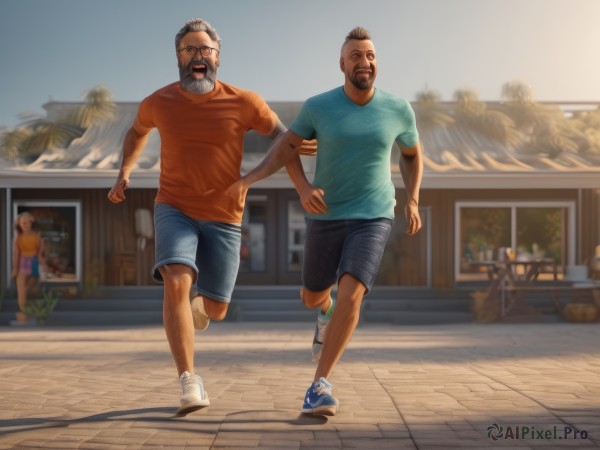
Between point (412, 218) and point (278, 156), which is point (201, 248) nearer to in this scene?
point (278, 156)

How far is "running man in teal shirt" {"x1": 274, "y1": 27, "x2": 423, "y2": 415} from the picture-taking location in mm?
5129

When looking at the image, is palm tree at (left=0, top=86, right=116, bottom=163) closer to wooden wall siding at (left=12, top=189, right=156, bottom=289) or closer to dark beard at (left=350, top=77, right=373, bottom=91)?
wooden wall siding at (left=12, top=189, right=156, bottom=289)

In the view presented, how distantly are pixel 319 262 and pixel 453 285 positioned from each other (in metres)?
14.1

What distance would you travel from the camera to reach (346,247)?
525 cm

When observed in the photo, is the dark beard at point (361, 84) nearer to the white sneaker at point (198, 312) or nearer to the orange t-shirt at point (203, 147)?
the orange t-shirt at point (203, 147)

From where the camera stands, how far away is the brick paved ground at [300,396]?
15.0ft

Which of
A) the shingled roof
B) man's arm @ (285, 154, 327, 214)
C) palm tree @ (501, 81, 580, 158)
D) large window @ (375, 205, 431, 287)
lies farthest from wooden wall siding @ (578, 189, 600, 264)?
man's arm @ (285, 154, 327, 214)

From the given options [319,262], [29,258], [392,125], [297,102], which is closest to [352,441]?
[319,262]

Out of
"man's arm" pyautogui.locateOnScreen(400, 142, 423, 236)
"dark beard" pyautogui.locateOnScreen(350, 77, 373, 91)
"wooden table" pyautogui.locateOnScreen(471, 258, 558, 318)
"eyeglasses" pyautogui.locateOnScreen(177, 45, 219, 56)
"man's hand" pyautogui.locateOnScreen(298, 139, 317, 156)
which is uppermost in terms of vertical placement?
"eyeglasses" pyautogui.locateOnScreen(177, 45, 219, 56)

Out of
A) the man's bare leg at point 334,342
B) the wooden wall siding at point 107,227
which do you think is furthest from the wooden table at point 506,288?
the man's bare leg at point 334,342

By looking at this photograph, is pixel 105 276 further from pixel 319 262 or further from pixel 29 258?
pixel 319 262

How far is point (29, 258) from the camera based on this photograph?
16.3 m

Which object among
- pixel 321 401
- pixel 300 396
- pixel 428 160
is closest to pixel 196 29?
pixel 321 401

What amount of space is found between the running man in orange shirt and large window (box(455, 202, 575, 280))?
1433cm
